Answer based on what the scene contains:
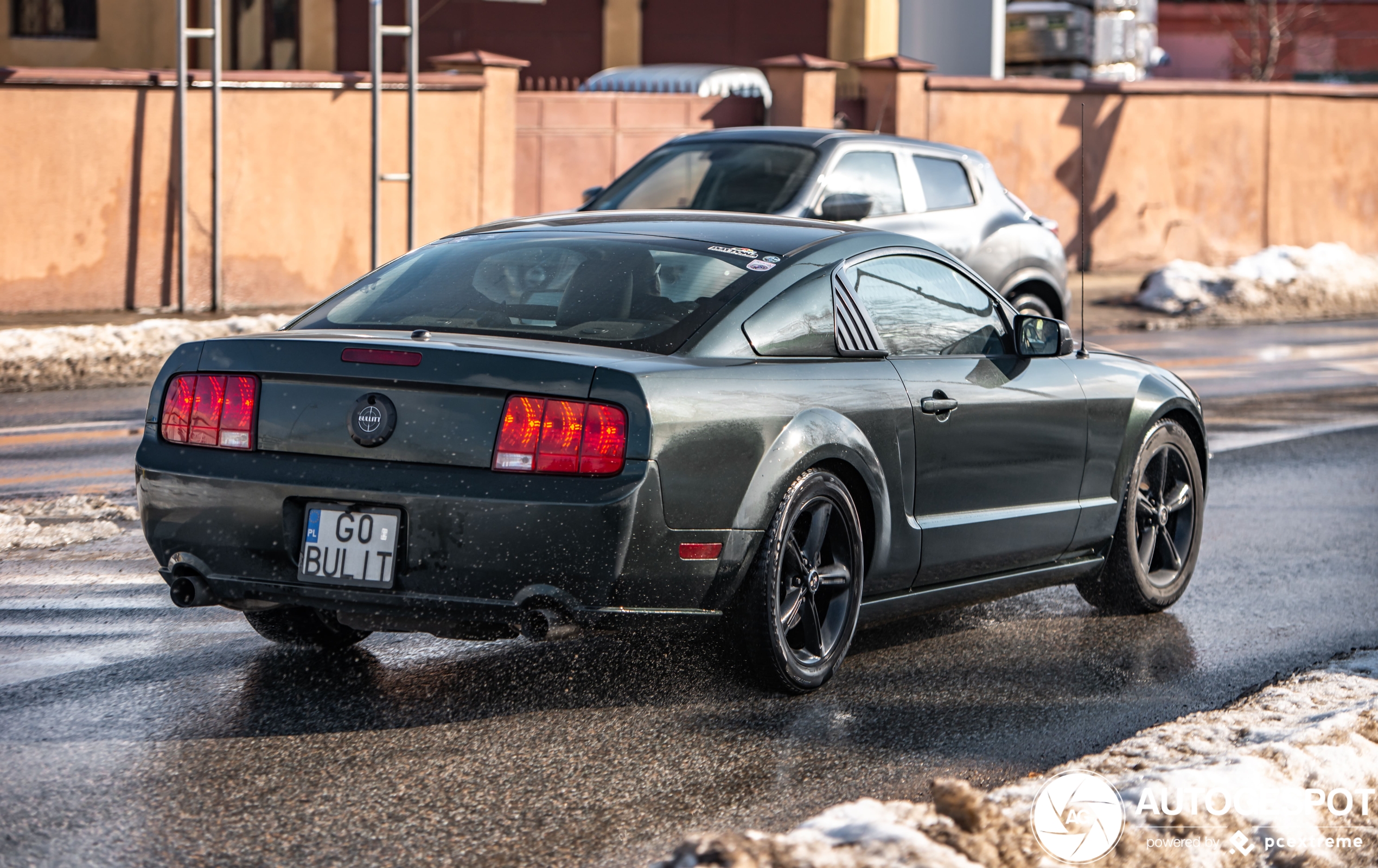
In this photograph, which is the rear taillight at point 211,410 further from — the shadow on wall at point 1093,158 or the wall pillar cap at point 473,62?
the shadow on wall at point 1093,158

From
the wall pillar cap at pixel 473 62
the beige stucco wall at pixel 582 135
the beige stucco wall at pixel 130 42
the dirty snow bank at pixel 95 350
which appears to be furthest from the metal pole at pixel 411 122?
the beige stucco wall at pixel 130 42

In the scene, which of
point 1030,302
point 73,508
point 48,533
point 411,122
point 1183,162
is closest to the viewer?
point 48,533

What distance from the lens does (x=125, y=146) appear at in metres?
17.1

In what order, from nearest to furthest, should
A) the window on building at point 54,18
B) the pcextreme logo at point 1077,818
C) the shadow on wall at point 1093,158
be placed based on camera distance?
the pcextreme logo at point 1077,818, the shadow on wall at point 1093,158, the window on building at point 54,18

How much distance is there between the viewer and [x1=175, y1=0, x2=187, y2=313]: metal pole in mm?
16844

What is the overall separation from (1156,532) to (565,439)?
122 inches

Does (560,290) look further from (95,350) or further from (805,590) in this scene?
(95,350)

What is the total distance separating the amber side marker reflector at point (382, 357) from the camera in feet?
16.5

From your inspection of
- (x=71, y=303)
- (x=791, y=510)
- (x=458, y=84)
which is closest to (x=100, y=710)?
(x=791, y=510)

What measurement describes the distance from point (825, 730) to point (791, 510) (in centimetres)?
62

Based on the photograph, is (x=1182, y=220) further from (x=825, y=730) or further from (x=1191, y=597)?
(x=825, y=730)

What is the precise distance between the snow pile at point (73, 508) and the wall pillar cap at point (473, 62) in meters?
11.5

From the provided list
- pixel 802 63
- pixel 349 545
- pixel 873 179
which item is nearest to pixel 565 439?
pixel 349 545

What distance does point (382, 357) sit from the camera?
16.6 feet
